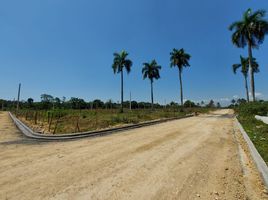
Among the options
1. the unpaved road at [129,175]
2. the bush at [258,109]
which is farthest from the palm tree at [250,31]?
the unpaved road at [129,175]

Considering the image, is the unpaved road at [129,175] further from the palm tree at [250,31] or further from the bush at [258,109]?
the palm tree at [250,31]

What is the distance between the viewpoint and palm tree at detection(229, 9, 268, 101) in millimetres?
22469

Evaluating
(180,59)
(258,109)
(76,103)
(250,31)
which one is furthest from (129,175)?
(76,103)

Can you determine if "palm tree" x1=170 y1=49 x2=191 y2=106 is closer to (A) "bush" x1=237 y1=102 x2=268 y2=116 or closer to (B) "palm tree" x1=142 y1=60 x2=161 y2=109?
(B) "palm tree" x1=142 y1=60 x2=161 y2=109

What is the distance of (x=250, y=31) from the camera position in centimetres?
2325

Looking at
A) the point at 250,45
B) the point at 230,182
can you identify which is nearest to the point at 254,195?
the point at 230,182

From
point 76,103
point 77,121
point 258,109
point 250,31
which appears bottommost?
point 77,121

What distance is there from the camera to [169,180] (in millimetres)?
4059

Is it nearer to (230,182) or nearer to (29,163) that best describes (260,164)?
(230,182)

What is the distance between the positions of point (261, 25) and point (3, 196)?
94.5 ft

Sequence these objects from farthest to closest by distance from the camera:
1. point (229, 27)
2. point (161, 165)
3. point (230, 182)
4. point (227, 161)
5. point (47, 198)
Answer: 1. point (229, 27)
2. point (227, 161)
3. point (161, 165)
4. point (230, 182)
5. point (47, 198)

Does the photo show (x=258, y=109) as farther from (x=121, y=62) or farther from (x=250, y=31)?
(x=121, y=62)

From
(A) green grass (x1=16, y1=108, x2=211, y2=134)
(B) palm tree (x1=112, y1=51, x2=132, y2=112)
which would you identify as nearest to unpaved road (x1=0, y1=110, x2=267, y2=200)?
(A) green grass (x1=16, y1=108, x2=211, y2=134)

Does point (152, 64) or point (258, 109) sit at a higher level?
point (152, 64)
